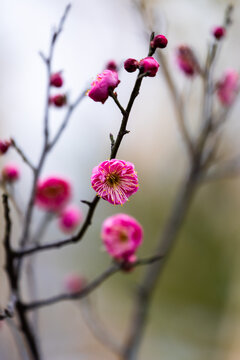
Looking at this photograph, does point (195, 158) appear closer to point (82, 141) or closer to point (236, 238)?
point (82, 141)

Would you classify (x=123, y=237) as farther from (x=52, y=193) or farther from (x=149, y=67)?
(x=149, y=67)

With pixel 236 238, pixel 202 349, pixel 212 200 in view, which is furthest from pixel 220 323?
pixel 212 200

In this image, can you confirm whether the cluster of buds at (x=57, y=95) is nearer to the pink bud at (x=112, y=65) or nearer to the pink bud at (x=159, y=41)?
the pink bud at (x=112, y=65)

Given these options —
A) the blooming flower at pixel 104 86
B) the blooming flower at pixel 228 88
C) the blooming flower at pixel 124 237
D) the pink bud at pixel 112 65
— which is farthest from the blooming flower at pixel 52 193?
the blooming flower at pixel 228 88

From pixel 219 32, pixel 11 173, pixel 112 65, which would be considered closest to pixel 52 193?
pixel 11 173

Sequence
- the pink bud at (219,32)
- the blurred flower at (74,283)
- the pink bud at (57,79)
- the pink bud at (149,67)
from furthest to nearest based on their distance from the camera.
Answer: the blurred flower at (74,283), the pink bud at (219,32), the pink bud at (57,79), the pink bud at (149,67)

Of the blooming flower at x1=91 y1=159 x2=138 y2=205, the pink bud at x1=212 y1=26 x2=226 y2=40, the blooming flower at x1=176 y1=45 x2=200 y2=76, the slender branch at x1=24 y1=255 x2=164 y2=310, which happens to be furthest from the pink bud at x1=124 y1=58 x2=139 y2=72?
the blooming flower at x1=176 y1=45 x2=200 y2=76
